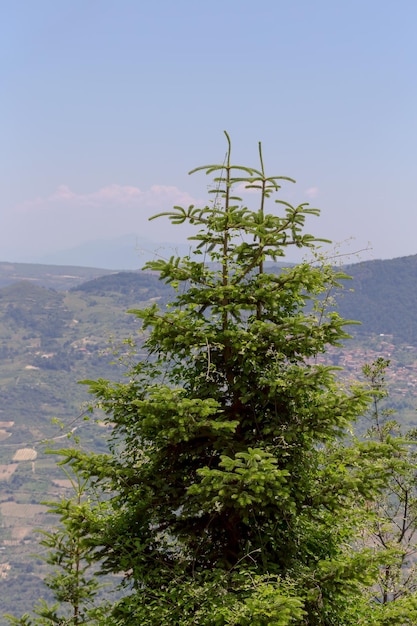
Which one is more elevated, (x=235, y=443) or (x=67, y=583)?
(x=235, y=443)

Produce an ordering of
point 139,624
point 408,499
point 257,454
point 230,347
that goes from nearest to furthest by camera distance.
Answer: point 257,454
point 139,624
point 230,347
point 408,499

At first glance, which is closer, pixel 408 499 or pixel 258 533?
pixel 258 533

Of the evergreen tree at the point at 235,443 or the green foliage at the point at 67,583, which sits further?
the green foliage at the point at 67,583

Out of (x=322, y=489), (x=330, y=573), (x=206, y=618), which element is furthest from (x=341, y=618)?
(x=206, y=618)

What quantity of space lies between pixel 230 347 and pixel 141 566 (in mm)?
2998

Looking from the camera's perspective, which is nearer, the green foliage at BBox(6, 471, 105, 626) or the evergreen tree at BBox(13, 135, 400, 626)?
the evergreen tree at BBox(13, 135, 400, 626)

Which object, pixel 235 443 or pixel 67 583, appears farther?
pixel 67 583

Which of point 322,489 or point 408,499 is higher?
point 322,489

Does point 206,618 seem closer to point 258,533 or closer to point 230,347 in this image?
point 258,533

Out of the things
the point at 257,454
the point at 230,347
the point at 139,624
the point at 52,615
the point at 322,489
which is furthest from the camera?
the point at 52,615

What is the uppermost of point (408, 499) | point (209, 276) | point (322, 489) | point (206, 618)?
point (209, 276)

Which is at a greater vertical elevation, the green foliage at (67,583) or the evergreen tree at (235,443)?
the evergreen tree at (235,443)

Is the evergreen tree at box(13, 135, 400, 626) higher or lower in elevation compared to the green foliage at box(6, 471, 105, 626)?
higher

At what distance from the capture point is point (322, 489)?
840 centimetres
